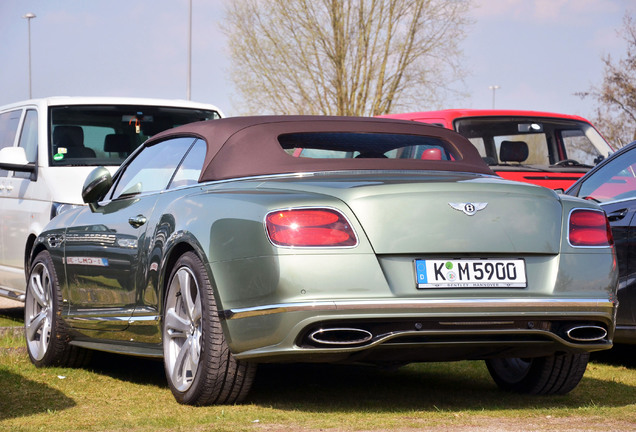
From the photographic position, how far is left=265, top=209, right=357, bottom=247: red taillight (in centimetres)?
496

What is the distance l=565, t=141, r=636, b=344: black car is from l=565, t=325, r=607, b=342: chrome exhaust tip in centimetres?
182

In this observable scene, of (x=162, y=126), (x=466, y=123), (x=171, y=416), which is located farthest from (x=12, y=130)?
(x=171, y=416)

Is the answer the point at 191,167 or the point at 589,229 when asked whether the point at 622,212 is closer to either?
the point at 589,229

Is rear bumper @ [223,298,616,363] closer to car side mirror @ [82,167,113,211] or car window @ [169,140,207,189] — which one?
car window @ [169,140,207,189]

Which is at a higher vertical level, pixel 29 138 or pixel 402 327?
pixel 29 138

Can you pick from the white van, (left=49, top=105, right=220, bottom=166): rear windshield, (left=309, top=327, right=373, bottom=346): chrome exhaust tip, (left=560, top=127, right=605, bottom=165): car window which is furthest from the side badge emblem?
(left=560, top=127, right=605, bottom=165): car window

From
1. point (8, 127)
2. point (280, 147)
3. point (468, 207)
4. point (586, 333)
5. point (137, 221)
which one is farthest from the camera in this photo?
point (8, 127)

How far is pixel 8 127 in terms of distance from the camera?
11531 millimetres

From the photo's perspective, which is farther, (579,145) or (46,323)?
(579,145)

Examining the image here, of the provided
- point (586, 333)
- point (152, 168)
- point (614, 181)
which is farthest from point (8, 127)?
point (586, 333)

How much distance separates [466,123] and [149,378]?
5741mm

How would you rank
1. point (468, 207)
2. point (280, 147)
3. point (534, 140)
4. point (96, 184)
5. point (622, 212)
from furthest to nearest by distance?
point (534, 140)
point (622, 212)
point (96, 184)
point (280, 147)
point (468, 207)

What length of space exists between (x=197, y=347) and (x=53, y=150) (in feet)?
17.1

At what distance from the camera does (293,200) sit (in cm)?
507
